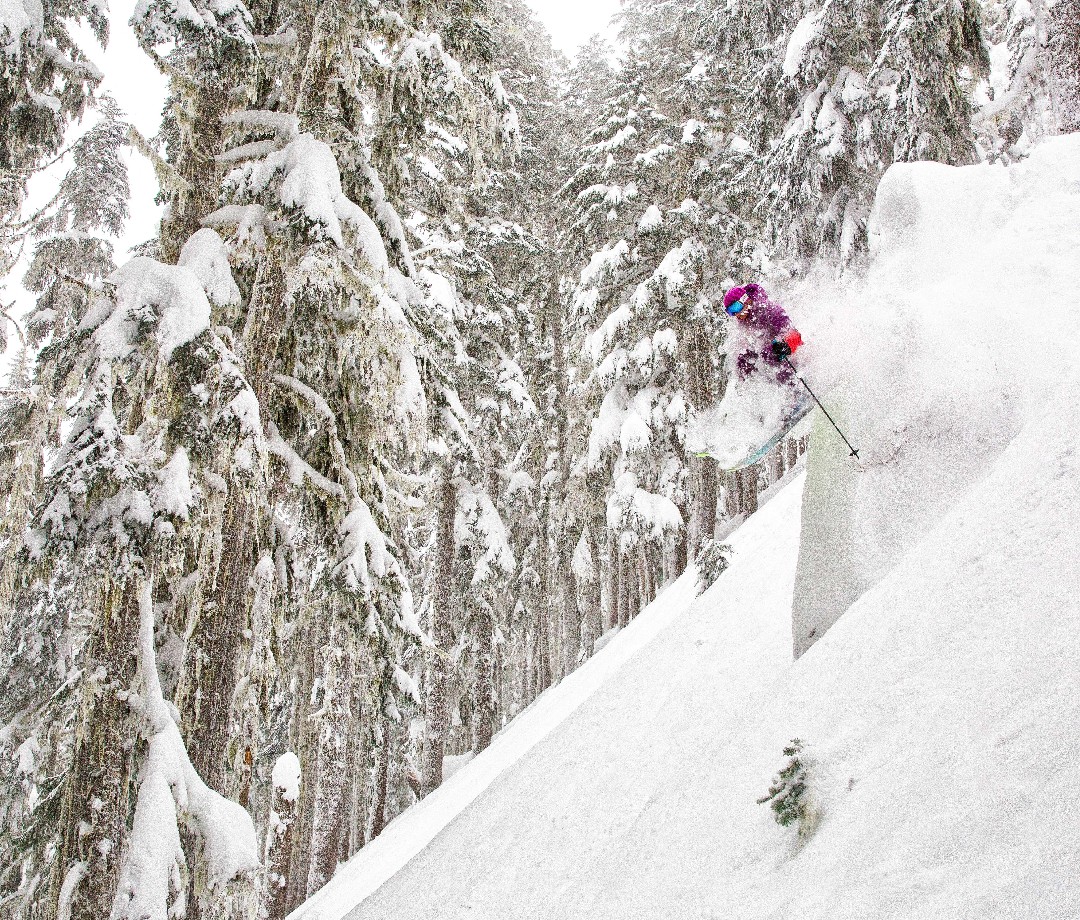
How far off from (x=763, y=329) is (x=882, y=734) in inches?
166

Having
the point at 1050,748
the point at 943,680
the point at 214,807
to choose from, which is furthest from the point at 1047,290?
the point at 214,807

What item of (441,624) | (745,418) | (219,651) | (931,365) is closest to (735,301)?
(745,418)

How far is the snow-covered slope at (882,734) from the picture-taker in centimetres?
309

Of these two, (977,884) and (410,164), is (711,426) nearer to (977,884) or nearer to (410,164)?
(977,884)

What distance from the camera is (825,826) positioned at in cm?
384

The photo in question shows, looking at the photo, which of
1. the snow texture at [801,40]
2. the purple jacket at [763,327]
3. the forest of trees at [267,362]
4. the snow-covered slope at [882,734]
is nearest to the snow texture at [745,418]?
the purple jacket at [763,327]

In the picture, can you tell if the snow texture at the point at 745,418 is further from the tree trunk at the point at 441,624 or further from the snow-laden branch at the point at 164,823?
the tree trunk at the point at 441,624

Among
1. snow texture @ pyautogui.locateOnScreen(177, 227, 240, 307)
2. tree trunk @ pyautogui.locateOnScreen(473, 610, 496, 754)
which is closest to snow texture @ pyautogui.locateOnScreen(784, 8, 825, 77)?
snow texture @ pyautogui.locateOnScreen(177, 227, 240, 307)

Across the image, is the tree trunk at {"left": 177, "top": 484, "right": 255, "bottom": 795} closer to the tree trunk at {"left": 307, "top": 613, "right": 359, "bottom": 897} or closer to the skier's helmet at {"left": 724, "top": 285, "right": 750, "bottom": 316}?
the tree trunk at {"left": 307, "top": 613, "right": 359, "bottom": 897}

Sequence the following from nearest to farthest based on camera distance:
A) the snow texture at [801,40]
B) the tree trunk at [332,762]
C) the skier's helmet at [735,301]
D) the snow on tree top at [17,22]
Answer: the snow on tree top at [17,22], the skier's helmet at [735,301], the tree trunk at [332,762], the snow texture at [801,40]

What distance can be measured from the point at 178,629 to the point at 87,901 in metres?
1.83

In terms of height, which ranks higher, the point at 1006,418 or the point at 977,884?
the point at 1006,418

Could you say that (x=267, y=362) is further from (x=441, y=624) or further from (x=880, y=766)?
(x=441, y=624)

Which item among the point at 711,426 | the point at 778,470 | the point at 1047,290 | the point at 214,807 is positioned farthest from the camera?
the point at 778,470
